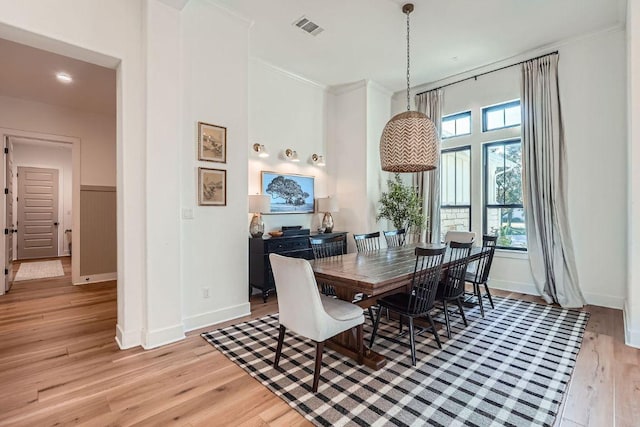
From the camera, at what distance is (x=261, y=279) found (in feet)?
14.2

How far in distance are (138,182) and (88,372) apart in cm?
167

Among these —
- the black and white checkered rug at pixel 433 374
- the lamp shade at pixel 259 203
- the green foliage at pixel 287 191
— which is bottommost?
the black and white checkered rug at pixel 433 374

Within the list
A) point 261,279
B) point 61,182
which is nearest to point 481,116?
point 261,279

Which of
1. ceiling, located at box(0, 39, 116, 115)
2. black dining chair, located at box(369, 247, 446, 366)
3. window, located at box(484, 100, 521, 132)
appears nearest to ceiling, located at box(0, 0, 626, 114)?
ceiling, located at box(0, 39, 116, 115)

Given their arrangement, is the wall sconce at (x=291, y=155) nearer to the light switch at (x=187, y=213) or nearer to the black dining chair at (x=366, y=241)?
the black dining chair at (x=366, y=241)

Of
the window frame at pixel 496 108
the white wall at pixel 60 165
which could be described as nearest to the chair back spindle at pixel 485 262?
the window frame at pixel 496 108

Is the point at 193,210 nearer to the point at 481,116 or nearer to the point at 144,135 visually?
the point at 144,135

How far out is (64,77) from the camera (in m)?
4.30

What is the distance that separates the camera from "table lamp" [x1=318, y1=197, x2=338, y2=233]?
5.33 meters

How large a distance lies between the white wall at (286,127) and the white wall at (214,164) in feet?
3.44

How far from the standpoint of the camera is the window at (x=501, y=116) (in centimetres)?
487

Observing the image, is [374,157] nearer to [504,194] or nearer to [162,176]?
[504,194]

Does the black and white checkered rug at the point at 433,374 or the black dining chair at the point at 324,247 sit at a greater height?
the black dining chair at the point at 324,247

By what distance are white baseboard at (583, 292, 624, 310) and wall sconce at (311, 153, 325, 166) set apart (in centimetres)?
444
